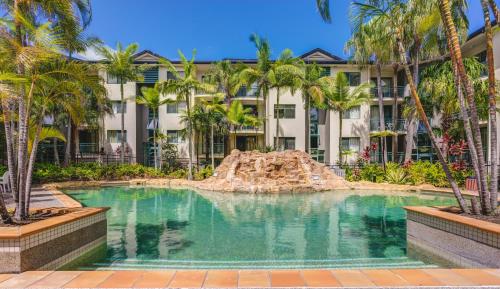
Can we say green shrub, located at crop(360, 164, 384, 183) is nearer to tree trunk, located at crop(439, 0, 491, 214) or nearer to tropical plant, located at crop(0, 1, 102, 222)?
tree trunk, located at crop(439, 0, 491, 214)

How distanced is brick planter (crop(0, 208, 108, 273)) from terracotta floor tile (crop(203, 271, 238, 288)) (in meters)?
2.67

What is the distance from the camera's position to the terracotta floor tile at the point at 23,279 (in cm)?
386

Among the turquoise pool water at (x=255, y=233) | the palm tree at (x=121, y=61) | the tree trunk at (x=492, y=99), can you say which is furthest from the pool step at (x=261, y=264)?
the palm tree at (x=121, y=61)

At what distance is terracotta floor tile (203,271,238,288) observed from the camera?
3697mm

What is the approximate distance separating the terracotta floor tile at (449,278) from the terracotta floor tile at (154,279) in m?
3.24

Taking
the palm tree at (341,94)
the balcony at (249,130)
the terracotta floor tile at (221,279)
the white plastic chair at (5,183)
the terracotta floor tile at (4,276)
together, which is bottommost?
the terracotta floor tile at (4,276)

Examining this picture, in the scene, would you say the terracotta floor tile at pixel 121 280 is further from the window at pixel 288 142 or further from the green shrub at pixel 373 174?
the window at pixel 288 142

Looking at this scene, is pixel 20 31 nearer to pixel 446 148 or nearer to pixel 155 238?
pixel 155 238

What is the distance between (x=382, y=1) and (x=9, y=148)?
326 inches

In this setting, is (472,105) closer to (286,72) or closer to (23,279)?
(23,279)

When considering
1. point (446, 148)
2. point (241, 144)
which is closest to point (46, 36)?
point (446, 148)

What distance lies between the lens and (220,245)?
22.7 feet

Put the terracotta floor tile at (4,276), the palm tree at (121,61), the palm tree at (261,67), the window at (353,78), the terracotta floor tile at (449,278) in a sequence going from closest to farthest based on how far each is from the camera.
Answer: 1. the terracotta floor tile at (449,278)
2. the terracotta floor tile at (4,276)
3. the palm tree at (261,67)
4. the palm tree at (121,61)
5. the window at (353,78)

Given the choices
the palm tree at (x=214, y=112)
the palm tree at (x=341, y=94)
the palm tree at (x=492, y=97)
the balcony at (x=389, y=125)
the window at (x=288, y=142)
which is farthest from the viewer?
the window at (x=288, y=142)
